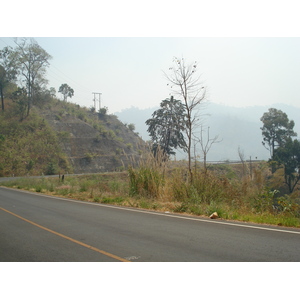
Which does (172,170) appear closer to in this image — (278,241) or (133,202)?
(133,202)

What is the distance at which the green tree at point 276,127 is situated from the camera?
4366 cm

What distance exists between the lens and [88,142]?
2464 inches

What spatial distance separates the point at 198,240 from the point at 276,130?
4231 cm

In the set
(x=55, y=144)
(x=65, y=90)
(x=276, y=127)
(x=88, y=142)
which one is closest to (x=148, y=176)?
(x=276, y=127)

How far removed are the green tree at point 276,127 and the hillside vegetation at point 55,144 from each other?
888 inches

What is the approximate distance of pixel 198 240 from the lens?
6.68 metres

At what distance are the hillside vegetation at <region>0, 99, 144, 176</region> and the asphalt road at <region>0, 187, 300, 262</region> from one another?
36826mm

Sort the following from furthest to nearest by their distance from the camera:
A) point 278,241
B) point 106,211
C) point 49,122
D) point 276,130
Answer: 1. point 49,122
2. point 276,130
3. point 106,211
4. point 278,241

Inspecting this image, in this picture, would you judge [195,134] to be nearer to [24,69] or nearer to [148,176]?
[148,176]

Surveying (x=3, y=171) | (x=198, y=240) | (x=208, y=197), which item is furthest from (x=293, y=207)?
(x=3, y=171)

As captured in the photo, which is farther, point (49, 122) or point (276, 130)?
point (49, 122)

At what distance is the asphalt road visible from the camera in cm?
559

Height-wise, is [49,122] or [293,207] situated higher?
[49,122]
